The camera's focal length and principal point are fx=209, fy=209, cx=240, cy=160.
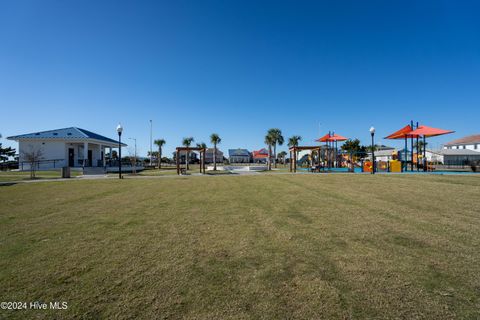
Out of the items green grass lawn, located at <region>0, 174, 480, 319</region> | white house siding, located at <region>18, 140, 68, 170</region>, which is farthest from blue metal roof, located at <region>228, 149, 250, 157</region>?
green grass lawn, located at <region>0, 174, 480, 319</region>

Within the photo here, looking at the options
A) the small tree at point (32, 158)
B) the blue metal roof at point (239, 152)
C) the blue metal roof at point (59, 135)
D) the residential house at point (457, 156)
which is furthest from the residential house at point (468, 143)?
the small tree at point (32, 158)

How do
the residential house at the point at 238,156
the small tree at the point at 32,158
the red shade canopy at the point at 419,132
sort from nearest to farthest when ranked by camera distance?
1. the small tree at the point at 32,158
2. the red shade canopy at the point at 419,132
3. the residential house at the point at 238,156

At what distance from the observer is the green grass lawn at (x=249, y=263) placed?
2.25 meters

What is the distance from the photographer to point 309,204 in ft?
23.2

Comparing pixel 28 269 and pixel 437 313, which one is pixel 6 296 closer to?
pixel 28 269

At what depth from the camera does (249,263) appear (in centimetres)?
320

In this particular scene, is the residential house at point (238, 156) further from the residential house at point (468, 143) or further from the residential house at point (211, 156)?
the residential house at point (468, 143)

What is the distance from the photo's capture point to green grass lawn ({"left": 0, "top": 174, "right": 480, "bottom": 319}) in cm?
225

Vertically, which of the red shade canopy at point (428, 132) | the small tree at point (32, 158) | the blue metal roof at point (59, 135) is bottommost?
the small tree at point (32, 158)

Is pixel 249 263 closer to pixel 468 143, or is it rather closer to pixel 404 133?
pixel 404 133

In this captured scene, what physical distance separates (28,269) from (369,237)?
19.0ft

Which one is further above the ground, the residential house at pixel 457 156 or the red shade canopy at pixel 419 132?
the red shade canopy at pixel 419 132

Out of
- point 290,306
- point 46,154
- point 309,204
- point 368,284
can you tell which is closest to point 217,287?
point 290,306

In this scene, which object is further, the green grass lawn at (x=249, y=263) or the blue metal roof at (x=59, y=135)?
the blue metal roof at (x=59, y=135)
